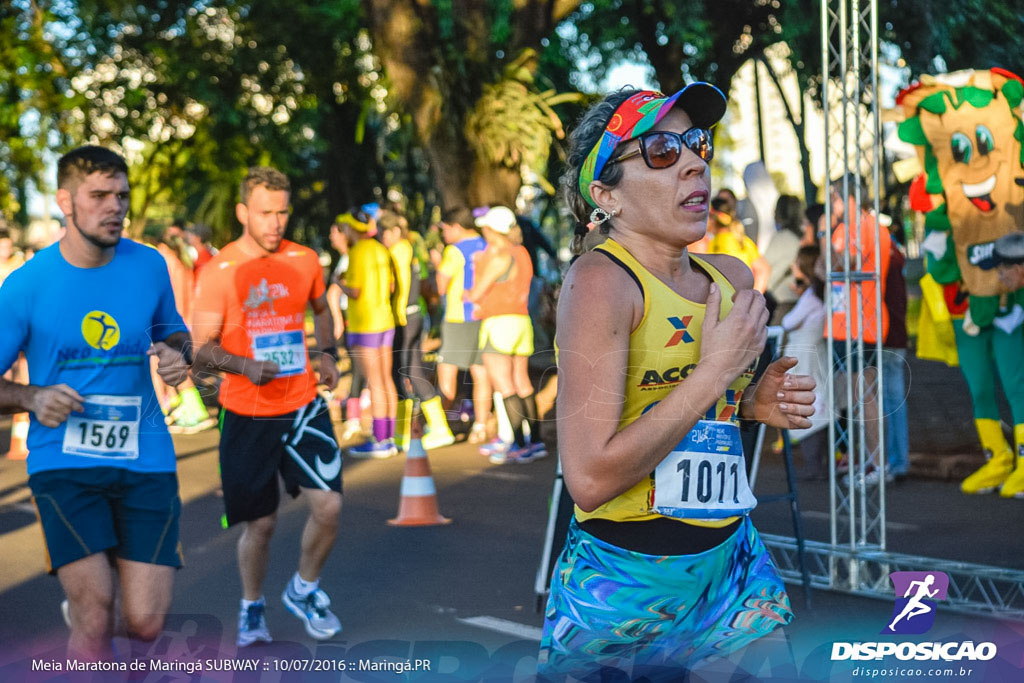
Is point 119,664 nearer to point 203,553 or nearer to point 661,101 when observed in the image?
point 661,101

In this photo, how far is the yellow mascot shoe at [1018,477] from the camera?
8223 mm

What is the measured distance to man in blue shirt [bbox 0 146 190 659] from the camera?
13.4 feet

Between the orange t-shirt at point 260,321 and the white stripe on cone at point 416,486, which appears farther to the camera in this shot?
the white stripe on cone at point 416,486

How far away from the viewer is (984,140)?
808 centimetres

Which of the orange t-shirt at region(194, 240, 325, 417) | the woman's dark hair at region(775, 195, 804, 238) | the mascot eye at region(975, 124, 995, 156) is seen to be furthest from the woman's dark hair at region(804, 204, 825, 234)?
the orange t-shirt at region(194, 240, 325, 417)

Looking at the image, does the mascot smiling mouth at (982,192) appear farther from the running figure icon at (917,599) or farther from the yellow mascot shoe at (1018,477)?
the running figure icon at (917,599)

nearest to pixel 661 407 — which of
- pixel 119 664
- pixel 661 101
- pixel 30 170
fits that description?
pixel 661 101

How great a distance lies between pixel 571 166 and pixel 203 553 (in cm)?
554

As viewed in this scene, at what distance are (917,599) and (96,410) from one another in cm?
364

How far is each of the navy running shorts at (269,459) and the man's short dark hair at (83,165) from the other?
153 cm

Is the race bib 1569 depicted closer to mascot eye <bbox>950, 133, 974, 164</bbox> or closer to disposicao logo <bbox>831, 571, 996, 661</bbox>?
disposicao logo <bbox>831, 571, 996, 661</bbox>

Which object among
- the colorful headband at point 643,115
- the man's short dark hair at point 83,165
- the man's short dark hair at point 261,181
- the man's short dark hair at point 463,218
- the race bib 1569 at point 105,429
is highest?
the man's short dark hair at point 463,218

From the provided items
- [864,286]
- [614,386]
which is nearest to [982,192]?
[864,286]

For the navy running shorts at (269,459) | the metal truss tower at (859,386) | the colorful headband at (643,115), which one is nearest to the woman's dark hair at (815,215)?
the metal truss tower at (859,386)
